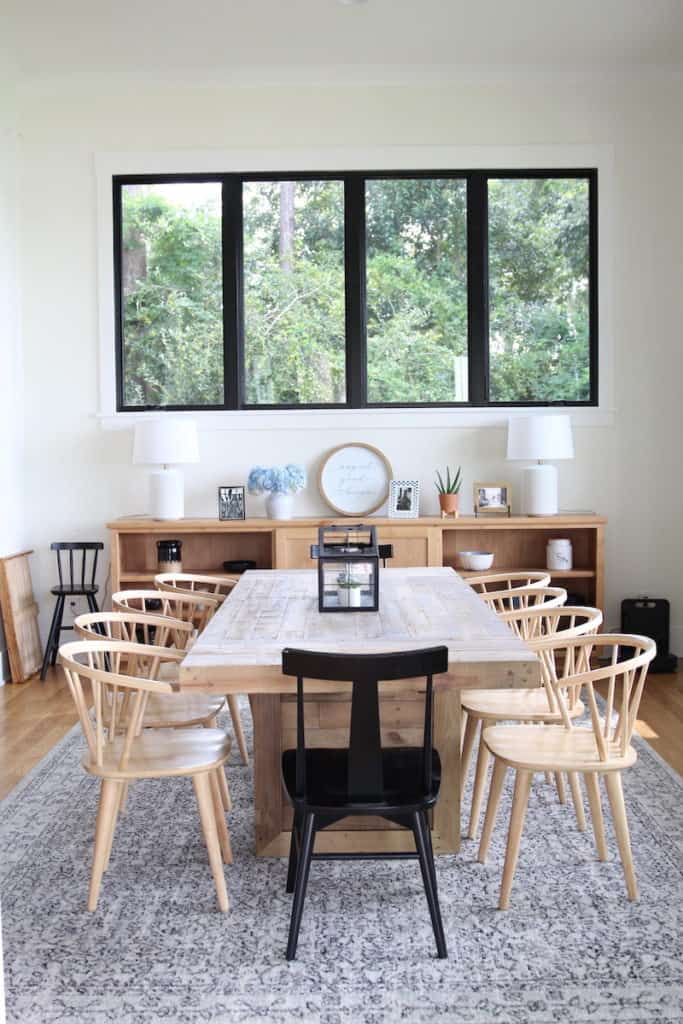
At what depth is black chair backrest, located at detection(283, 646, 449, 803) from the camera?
2.46 metres

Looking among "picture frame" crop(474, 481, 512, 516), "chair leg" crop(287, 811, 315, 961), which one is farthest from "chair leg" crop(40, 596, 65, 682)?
"chair leg" crop(287, 811, 315, 961)

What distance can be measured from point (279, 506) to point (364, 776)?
343cm

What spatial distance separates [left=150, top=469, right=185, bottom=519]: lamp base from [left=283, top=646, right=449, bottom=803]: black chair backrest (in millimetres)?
3407

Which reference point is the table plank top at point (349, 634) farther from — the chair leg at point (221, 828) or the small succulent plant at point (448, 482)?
the small succulent plant at point (448, 482)

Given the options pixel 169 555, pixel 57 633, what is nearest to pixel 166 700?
pixel 169 555

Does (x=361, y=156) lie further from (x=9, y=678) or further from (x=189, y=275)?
(x=9, y=678)

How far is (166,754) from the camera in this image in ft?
9.57

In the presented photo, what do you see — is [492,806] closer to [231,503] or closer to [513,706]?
[513,706]

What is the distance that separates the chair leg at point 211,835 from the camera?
283 cm

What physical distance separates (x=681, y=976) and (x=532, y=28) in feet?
16.0

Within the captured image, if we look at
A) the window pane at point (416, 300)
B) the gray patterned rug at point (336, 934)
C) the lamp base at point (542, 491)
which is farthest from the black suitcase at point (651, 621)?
the gray patterned rug at point (336, 934)

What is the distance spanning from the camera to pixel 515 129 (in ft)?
19.8

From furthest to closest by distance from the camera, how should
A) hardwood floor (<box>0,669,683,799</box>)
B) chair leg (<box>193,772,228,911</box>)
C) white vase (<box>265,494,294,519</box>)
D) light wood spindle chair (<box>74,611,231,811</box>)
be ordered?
white vase (<box>265,494,294,519</box>), hardwood floor (<box>0,669,683,799</box>), light wood spindle chair (<box>74,611,231,811</box>), chair leg (<box>193,772,228,911</box>)

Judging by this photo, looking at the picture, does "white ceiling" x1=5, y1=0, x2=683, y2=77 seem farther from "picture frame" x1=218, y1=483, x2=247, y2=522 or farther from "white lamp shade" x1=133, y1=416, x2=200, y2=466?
"picture frame" x1=218, y1=483, x2=247, y2=522
